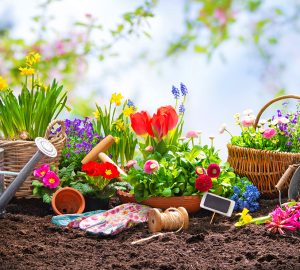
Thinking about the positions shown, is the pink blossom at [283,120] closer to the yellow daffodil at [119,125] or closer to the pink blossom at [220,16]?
the yellow daffodil at [119,125]

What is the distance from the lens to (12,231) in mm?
3289

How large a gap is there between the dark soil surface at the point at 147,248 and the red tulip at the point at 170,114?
22.2 inches

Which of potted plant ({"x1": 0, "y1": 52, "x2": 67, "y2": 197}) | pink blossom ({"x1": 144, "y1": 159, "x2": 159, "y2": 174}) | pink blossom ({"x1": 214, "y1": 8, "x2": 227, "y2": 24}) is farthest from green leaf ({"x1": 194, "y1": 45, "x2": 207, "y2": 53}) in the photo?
potted plant ({"x1": 0, "y1": 52, "x2": 67, "y2": 197})

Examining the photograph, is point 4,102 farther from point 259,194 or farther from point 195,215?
point 259,194

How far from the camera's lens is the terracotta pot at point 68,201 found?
3.67 m

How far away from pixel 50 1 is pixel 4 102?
79 centimetres

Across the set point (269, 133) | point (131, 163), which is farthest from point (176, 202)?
point (269, 133)

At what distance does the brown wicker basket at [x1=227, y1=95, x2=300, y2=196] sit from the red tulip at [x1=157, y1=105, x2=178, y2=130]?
0.41m

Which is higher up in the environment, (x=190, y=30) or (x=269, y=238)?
(x=190, y=30)

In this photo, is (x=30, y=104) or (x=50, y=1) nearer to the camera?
(x=30, y=104)

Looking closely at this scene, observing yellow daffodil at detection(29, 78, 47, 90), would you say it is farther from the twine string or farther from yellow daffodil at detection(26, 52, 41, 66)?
the twine string

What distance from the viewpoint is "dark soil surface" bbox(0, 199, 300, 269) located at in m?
2.81

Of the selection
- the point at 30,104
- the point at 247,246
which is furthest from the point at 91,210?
the point at 247,246

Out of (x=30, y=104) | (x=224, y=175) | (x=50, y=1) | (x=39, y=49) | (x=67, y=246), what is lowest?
(x=67, y=246)
